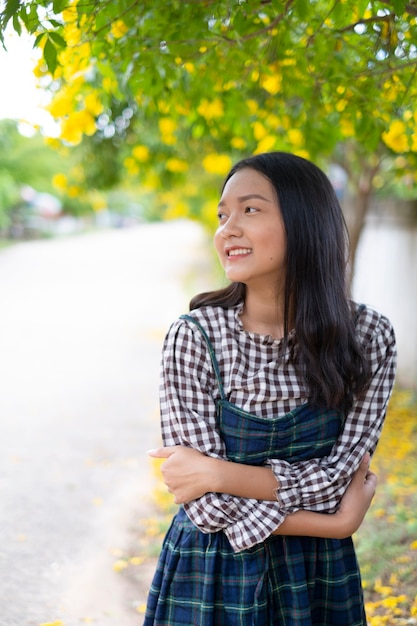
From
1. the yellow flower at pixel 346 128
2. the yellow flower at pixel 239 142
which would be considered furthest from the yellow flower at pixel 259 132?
the yellow flower at pixel 239 142

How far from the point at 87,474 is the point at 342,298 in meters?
3.33

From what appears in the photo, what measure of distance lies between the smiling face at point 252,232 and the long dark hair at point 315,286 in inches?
0.8

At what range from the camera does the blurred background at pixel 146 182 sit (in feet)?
7.58

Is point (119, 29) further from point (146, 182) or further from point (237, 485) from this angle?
point (146, 182)

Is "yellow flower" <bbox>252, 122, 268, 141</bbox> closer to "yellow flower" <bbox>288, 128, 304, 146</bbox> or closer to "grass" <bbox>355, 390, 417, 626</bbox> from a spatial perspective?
"yellow flower" <bbox>288, 128, 304, 146</bbox>

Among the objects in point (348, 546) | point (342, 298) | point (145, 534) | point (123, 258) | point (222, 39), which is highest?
point (123, 258)

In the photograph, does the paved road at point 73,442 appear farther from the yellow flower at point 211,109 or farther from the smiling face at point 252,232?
the yellow flower at point 211,109

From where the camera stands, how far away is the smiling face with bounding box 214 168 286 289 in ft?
6.23

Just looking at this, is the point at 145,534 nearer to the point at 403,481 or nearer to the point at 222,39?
the point at 403,481

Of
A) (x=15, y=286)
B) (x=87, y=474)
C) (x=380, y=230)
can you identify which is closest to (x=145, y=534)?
(x=87, y=474)

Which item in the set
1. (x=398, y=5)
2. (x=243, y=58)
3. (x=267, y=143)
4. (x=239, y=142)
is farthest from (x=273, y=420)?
(x=239, y=142)

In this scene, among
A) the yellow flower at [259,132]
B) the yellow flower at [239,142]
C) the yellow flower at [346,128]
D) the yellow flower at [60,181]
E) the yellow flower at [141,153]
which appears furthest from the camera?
the yellow flower at [60,181]

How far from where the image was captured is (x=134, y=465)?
16.9 feet

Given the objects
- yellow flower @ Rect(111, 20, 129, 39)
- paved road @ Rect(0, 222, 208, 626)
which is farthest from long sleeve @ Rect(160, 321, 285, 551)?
paved road @ Rect(0, 222, 208, 626)
